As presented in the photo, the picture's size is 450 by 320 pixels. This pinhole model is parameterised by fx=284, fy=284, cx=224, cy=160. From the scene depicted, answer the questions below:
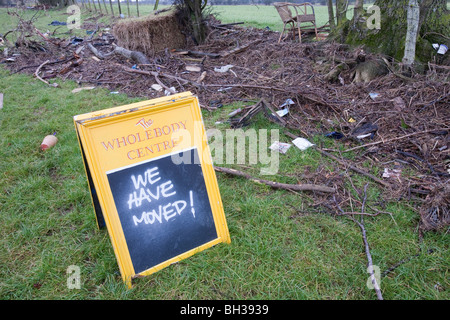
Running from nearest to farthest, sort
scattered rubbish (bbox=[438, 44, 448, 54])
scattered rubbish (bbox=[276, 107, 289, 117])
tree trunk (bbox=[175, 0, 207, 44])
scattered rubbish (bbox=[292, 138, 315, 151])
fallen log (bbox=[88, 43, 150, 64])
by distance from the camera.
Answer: scattered rubbish (bbox=[292, 138, 315, 151]) < scattered rubbish (bbox=[276, 107, 289, 117]) < scattered rubbish (bbox=[438, 44, 448, 54]) < fallen log (bbox=[88, 43, 150, 64]) < tree trunk (bbox=[175, 0, 207, 44])

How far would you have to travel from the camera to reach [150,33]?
A: 24.8ft

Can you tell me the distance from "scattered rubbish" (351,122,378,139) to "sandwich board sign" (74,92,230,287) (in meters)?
2.18

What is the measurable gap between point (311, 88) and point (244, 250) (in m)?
3.21

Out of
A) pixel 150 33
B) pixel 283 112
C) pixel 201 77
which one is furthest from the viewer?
pixel 150 33

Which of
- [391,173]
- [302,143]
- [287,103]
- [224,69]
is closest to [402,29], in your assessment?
[287,103]

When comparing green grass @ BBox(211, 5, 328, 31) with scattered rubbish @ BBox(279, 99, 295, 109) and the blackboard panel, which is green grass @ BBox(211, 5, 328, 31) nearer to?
scattered rubbish @ BBox(279, 99, 295, 109)

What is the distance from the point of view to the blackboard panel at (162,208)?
182cm

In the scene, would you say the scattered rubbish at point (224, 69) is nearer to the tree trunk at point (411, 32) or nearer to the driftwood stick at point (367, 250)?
the tree trunk at point (411, 32)

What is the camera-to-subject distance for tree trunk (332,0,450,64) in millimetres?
4469

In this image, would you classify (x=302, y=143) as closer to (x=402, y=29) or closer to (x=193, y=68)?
(x=402, y=29)

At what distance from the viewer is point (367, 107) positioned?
3889 millimetres

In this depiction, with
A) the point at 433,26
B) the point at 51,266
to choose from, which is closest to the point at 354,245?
the point at 51,266

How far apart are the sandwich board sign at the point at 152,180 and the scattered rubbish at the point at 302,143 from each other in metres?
1.60

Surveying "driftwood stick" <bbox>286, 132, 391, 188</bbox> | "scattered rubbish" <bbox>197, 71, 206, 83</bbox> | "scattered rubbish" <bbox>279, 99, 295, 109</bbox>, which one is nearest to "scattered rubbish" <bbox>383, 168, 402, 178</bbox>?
"driftwood stick" <bbox>286, 132, 391, 188</bbox>
